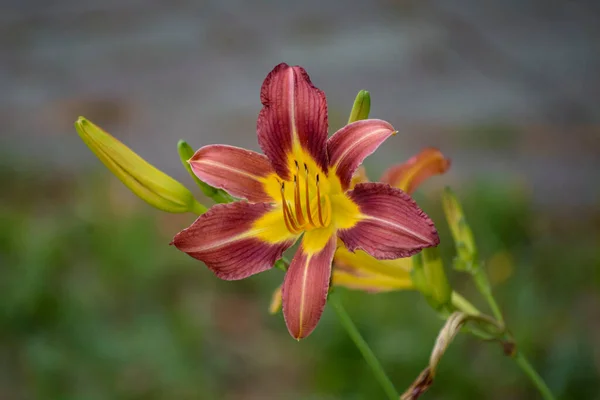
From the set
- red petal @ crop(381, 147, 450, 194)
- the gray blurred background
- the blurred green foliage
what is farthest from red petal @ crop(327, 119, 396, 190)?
the gray blurred background

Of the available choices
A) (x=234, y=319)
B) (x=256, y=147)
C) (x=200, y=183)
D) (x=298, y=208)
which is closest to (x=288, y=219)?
(x=298, y=208)

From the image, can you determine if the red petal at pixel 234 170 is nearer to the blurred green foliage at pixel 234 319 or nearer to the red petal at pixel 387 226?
the red petal at pixel 387 226

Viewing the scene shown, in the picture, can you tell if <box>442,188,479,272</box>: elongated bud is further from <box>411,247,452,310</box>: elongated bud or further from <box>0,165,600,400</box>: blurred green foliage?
<box>0,165,600,400</box>: blurred green foliage

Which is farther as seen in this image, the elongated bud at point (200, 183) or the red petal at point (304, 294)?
the elongated bud at point (200, 183)

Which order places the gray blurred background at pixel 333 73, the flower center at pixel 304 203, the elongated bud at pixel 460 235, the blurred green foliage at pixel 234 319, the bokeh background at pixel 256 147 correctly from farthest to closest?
1. the gray blurred background at pixel 333 73
2. the bokeh background at pixel 256 147
3. the blurred green foliage at pixel 234 319
4. the elongated bud at pixel 460 235
5. the flower center at pixel 304 203

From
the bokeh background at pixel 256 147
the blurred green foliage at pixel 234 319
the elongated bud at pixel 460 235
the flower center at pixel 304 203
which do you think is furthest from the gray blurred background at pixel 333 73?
the flower center at pixel 304 203

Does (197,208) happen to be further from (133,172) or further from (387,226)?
(387,226)
